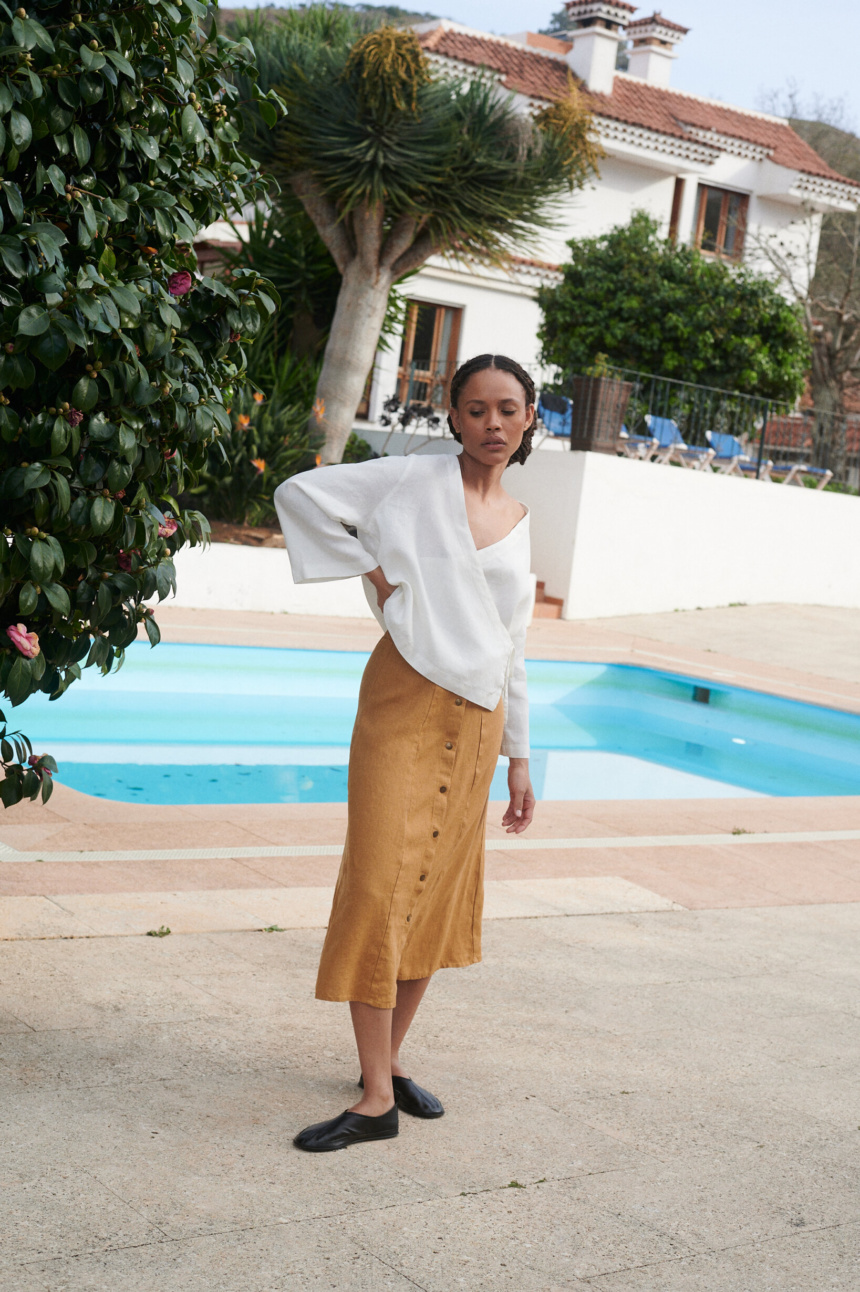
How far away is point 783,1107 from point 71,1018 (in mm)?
1781

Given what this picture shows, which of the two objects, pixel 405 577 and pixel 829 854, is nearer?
pixel 405 577

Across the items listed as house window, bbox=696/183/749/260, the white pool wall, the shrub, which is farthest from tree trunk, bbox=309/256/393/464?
house window, bbox=696/183/749/260

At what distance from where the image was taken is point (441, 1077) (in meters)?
3.25

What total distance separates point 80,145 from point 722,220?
87.5 feet

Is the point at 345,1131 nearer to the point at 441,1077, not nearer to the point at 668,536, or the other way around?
the point at 441,1077

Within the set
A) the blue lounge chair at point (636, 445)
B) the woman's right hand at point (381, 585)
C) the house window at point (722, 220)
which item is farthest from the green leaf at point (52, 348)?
the house window at point (722, 220)

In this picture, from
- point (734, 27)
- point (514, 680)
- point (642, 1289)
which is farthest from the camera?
point (734, 27)

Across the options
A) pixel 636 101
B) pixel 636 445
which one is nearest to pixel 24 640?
pixel 636 445

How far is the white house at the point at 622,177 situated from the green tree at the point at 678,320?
146 centimetres

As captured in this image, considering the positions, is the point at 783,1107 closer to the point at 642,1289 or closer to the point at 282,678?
the point at 642,1289

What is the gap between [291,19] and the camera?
1429cm

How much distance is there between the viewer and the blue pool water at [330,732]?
A: 7926 mm

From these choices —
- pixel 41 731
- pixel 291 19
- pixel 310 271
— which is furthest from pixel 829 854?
pixel 291 19

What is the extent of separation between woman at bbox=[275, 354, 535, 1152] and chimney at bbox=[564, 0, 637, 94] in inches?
968
